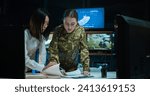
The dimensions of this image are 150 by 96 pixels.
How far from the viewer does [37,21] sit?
1.86 meters

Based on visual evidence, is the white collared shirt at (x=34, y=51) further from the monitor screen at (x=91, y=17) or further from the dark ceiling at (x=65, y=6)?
the monitor screen at (x=91, y=17)

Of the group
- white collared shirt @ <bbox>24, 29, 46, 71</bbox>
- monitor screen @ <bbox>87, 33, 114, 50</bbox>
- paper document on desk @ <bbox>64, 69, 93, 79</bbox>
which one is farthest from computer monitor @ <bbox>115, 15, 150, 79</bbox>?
white collared shirt @ <bbox>24, 29, 46, 71</bbox>

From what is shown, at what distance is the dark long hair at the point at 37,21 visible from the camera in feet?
6.08

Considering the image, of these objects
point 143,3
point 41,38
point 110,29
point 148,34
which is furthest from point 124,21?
point 41,38

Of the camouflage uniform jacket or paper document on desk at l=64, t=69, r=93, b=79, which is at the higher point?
the camouflage uniform jacket

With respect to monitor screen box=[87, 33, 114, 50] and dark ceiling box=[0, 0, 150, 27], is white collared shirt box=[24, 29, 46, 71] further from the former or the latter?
monitor screen box=[87, 33, 114, 50]

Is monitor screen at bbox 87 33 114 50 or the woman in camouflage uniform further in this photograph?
the woman in camouflage uniform

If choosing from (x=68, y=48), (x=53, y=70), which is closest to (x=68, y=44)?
(x=68, y=48)

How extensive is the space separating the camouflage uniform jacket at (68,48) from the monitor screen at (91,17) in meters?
0.05

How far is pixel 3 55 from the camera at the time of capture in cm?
152

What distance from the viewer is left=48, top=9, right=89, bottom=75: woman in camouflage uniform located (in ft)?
6.04

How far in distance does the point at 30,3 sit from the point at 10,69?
534 millimetres

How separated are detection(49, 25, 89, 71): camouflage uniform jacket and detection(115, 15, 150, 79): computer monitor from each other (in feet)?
1.31

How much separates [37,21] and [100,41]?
0.42m
